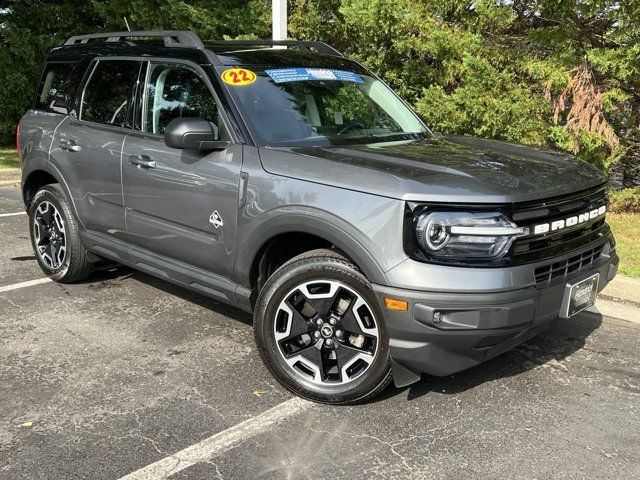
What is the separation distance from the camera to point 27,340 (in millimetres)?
4270

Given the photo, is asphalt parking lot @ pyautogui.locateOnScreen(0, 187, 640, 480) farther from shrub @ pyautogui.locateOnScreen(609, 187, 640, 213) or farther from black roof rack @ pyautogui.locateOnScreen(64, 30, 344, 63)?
shrub @ pyautogui.locateOnScreen(609, 187, 640, 213)

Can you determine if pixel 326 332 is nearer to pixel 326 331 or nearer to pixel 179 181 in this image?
pixel 326 331

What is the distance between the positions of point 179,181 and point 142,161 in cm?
43

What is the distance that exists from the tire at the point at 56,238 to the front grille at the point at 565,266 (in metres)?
3.58

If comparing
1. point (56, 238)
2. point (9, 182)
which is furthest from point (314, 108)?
point (9, 182)

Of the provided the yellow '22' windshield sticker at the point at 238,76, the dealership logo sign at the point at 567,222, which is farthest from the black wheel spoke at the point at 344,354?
the yellow '22' windshield sticker at the point at 238,76

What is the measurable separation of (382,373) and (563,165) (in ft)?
5.15

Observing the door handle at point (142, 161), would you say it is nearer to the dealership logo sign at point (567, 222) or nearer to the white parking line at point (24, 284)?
the white parking line at point (24, 284)

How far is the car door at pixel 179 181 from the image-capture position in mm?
3758

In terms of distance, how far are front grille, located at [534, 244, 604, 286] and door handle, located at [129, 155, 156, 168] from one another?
2.44 metres

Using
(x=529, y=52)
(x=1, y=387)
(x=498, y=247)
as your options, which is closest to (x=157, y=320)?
(x=1, y=387)

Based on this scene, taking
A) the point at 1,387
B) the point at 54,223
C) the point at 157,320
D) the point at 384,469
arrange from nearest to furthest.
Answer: the point at 384,469 → the point at 1,387 → the point at 157,320 → the point at 54,223

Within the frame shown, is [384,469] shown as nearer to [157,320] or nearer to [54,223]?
[157,320]

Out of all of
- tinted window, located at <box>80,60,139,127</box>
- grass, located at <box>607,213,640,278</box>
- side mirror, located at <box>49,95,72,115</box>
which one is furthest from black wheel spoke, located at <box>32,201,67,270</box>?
grass, located at <box>607,213,640,278</box>
